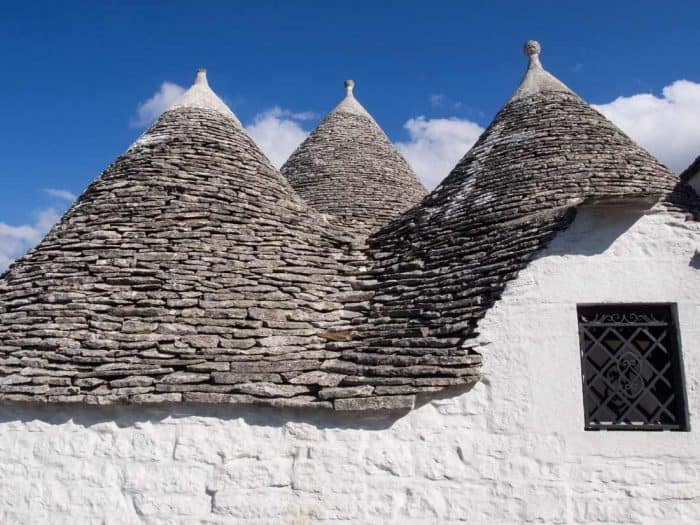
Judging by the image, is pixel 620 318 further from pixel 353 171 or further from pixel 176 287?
pixel 353 171

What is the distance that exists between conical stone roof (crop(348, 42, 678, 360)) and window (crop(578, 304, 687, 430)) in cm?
81

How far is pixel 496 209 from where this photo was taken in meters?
5.70

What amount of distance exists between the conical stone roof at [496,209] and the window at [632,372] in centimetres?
81

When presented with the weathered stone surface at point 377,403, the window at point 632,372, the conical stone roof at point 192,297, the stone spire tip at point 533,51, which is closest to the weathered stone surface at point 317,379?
the conical stone roof at point 192,297

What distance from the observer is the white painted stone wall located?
13.8 feet

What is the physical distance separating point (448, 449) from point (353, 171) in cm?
656

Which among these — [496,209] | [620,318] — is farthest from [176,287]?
[620,318]

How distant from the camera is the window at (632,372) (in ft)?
14.6

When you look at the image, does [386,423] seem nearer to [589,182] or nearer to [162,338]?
[162,338]

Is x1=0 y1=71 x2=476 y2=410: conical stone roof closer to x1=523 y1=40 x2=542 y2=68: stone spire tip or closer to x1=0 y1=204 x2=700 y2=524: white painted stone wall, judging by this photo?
x1=0 y1=204 x2=700 y2=524: white painted stone wall

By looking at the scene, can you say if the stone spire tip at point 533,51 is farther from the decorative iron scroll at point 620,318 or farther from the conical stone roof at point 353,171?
the decorative iron scroll at point 620,318

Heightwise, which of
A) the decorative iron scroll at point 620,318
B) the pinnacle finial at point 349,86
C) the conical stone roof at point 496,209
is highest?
the pinnacle finial at point 349,86

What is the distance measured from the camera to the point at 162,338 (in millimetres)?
4922

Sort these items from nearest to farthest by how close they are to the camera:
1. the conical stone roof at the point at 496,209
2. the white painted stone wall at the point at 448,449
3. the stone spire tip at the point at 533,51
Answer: the white painted stone wall at the point at 448,449
the conical stone roof at the point at 496,209
the stone spire tip at the point at 533,51
